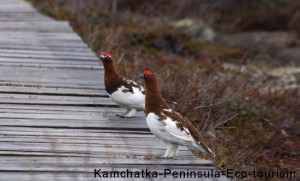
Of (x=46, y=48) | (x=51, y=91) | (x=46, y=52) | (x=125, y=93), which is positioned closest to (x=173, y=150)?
(x=125, y=93)

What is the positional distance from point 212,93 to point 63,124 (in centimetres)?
303

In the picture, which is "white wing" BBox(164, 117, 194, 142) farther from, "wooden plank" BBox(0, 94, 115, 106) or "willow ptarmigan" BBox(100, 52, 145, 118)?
"wooden plank" BBox(0, 94, 115, 106)

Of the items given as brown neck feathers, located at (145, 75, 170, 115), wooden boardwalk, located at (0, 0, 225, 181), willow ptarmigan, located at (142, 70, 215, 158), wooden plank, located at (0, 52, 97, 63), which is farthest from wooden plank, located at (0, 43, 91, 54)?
willow ptarmigan, located at (142, 70, 215, 158)

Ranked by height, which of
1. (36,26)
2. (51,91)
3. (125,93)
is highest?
(36,26)

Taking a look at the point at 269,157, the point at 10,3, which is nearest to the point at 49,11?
the point at 10,3

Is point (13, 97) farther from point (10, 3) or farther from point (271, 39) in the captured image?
point (271, 39)

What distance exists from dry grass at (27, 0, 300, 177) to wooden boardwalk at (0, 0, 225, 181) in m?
0.55

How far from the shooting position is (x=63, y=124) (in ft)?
17.9

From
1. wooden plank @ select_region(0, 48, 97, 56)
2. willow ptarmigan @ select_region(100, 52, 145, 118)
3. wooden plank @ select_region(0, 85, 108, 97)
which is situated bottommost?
willow ptarmigan @ select_region(100, 52, 145, 118)

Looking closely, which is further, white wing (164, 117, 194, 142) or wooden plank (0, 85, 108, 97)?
wooden plank (0, 85, 108, 97)

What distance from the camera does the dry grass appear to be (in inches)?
259

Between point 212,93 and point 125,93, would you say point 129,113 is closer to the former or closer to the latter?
point 125,93

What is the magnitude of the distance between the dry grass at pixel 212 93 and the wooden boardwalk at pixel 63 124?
549 mm

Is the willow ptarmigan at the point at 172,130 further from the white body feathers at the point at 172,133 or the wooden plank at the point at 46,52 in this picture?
the wooden plank at the point at 46,52
